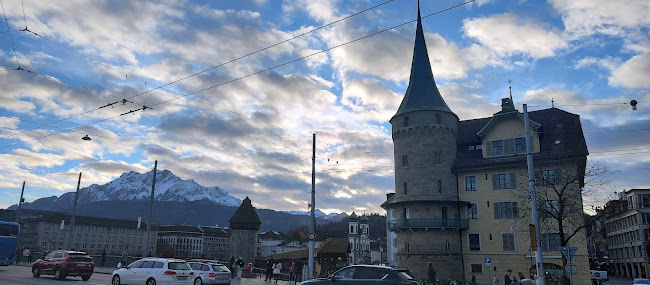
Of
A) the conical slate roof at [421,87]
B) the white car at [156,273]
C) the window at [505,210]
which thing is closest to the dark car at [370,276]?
the white car at [156,273]

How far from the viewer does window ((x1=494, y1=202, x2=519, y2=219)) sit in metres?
45.1

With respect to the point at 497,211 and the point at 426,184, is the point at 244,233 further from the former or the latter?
the point at 497,211

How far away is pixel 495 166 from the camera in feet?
152

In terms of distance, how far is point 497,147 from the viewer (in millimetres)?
47688

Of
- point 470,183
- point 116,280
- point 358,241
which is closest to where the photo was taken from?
point 116,280

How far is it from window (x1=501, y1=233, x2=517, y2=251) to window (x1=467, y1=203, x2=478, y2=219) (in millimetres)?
3297

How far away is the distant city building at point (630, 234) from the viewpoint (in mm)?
78312

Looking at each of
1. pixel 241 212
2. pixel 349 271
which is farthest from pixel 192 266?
pixel 241 212

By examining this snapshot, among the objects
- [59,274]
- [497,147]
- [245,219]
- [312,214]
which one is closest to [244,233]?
[245,219]

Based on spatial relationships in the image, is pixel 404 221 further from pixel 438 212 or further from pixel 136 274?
pixel 136 274

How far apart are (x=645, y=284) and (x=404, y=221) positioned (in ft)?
69.5

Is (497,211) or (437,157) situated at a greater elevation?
(437,157)

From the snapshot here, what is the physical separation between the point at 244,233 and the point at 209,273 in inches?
2079

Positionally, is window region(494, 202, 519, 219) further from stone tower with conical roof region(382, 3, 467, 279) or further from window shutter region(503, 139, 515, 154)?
window shutter region(503, 139, 515, 154)
